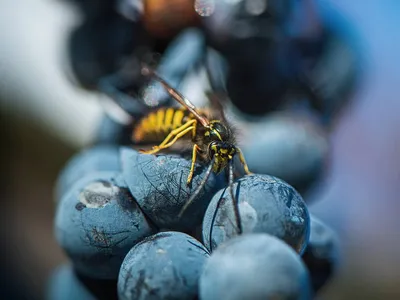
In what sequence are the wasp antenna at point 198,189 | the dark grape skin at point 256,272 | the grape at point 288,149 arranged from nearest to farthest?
1. the dark grape skin at point 256,272
2. the wasp antenna at point 198,189
3. the grape at point 288,149

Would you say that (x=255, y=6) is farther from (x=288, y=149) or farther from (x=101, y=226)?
(x=101, y=226)

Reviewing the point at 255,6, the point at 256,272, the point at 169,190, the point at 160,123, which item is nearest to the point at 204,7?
the point at 255,6

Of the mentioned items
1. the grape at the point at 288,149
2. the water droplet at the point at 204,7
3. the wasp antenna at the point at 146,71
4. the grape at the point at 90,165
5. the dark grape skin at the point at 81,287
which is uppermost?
the water droplet at the point at 204,7

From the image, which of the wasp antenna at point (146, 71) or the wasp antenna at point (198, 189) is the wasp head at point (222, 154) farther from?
the wasp antenna at point (146, 71)

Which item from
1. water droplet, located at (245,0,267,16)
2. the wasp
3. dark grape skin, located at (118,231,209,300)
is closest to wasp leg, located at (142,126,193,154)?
the wasp

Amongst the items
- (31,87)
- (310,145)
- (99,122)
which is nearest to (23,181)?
(31,87)

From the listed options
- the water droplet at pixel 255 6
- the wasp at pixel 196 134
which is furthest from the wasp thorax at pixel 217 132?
the water droplet at pixel 255 6

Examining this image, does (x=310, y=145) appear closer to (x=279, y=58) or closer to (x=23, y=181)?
(x=279, y=58)
